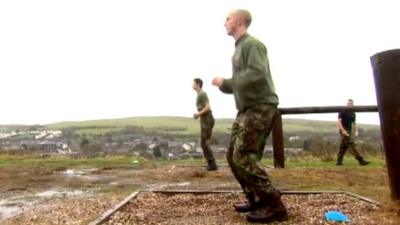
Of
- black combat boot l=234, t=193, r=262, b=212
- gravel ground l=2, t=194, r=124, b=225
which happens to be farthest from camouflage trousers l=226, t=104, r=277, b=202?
gravel ground l=2, t=194, r=124, b=225

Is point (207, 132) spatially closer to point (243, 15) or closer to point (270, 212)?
point (243, 15)

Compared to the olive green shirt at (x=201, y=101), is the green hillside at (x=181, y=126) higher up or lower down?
lower down

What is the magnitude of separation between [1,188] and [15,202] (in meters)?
1.80

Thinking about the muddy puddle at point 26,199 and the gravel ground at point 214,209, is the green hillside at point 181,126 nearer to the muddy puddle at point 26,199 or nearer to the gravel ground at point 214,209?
the muddy puddle at point 26,199

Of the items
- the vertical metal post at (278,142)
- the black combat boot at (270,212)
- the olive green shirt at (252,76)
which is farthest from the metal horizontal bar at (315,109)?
the black combat boot at (270,212)

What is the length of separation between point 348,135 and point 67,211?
30.7 ft

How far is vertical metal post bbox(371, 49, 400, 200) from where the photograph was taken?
588 cm

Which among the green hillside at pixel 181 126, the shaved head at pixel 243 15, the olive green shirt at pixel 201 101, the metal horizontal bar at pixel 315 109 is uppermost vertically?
the shaved head at pixel 243 15

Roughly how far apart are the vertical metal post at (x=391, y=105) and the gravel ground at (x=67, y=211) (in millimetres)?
3325

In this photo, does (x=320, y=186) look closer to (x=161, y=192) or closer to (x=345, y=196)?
(x=345, y=196)

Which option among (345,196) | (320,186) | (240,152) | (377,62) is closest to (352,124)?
(320,186)

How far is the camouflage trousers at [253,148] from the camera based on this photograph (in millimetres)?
5539

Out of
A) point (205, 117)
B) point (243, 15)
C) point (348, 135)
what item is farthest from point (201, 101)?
point (243, 15)

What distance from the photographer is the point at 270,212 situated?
5.46m
